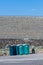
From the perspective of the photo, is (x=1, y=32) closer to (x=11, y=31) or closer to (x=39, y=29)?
(x=11, y=31)

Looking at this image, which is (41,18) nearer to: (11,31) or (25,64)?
(11,31)

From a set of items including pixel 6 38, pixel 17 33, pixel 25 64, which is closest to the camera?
pixel 25 64

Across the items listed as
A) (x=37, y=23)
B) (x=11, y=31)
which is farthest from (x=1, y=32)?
(x=37, y=23)

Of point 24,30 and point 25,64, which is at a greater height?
point 24,30

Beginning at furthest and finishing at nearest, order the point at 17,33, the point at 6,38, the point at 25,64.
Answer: the point at 17,33 < the point at 6,38 < the point at 25,64

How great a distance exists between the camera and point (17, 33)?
106 ft

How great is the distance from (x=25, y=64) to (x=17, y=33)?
63.9ft

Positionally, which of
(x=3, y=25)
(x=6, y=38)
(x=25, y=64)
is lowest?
(x=25, y=64)

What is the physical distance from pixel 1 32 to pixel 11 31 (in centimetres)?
132

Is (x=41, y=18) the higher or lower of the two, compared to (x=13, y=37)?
higher

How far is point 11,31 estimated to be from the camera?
3319cm

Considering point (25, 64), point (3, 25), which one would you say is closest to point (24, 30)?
point (3, 25)

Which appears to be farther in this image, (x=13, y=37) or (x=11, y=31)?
(x=11, y=31)

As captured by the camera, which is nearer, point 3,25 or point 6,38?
point 6,38
